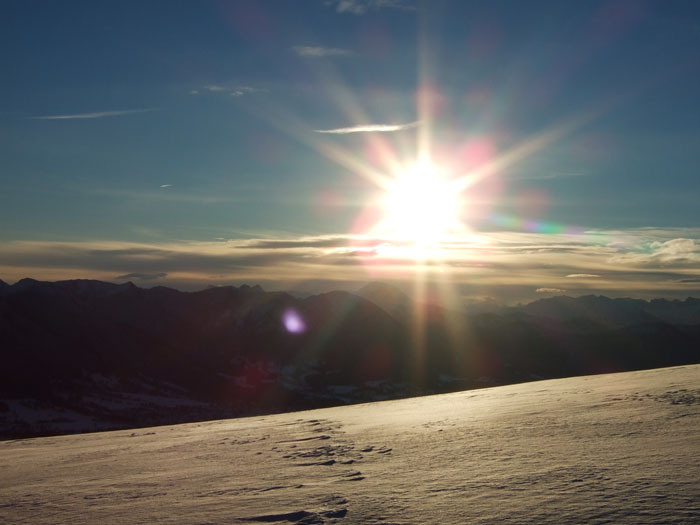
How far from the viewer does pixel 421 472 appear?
26.1 feet

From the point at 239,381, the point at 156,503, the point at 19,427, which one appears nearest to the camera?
the point at 156,503

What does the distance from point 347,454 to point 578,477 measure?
4.21 meters

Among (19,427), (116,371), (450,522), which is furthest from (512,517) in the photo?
(116,371)

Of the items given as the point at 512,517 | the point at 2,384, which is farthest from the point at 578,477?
the point at 2,384

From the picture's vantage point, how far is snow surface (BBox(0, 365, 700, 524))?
19.8ft

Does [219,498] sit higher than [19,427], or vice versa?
[219,498]

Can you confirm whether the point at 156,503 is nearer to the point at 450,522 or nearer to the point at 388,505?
the point at 388,505

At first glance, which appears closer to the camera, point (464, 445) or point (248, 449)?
point (464, 445)

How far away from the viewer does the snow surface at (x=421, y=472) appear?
6043 millimetres

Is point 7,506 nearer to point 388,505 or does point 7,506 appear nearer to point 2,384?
point 388,505

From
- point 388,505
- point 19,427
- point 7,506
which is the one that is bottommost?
point 19,427

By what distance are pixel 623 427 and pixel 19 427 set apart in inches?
5272

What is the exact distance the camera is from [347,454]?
10.0 metres

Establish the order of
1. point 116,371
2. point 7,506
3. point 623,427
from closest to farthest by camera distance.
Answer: point 7,506
point 623,427
point 116,371
